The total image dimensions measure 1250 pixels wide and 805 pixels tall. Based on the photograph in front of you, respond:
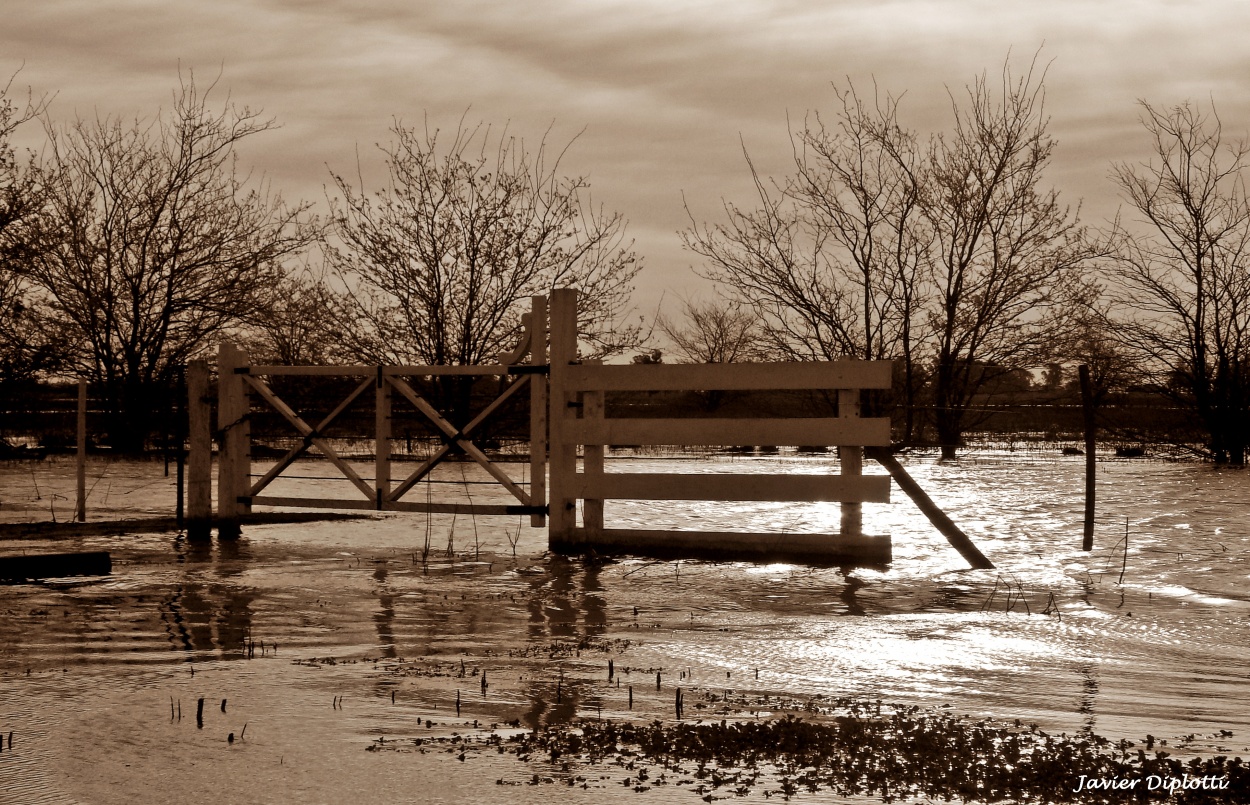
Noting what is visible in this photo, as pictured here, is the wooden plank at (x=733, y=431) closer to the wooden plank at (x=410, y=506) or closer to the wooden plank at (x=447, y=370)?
the wooden plank at (x=447, y=370)

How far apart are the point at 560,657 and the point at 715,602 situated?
223 cm

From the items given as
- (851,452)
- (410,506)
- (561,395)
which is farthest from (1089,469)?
(410,506)

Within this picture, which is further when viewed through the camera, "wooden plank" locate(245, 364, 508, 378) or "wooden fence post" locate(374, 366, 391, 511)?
"wooden fence post" locate(374, 366, 391, 511)

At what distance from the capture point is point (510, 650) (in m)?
6.11

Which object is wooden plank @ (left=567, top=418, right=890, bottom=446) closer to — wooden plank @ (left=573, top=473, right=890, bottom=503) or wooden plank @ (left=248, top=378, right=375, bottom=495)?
wooden plank @ (left=573, top=473, right=890, bottom=503)

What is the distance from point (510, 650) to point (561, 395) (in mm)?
4647

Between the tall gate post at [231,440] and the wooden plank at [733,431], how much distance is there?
11.1ft

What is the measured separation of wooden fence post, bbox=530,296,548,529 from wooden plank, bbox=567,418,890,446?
0.26 m

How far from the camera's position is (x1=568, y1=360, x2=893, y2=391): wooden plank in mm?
9573

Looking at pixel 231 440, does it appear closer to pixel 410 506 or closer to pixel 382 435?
pixel 382 435

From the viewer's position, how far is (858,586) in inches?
344

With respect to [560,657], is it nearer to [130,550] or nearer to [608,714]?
[608,714]

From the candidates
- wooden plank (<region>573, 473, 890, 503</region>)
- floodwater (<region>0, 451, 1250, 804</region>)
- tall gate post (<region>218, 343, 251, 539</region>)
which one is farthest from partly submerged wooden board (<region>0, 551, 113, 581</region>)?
wooden plank (<region>573, 473, 890, 503</region>)

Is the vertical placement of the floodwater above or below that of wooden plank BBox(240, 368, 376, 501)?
below
